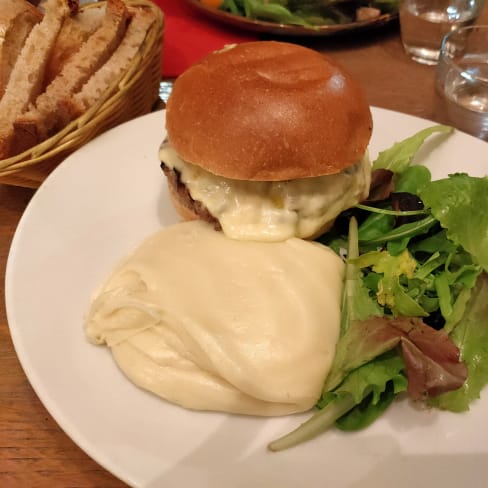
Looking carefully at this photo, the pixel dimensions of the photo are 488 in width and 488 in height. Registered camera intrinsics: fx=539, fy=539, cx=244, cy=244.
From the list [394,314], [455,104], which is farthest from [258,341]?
[455,104]

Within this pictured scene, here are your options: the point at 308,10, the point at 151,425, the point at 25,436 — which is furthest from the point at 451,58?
the point at 25,436

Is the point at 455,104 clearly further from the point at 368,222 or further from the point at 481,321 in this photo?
the point at 481,321

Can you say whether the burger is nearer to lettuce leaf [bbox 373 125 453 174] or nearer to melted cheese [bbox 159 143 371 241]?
melted cheese [bbox 159 143 371 241]

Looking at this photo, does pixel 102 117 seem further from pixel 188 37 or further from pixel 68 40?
pixel 188 37

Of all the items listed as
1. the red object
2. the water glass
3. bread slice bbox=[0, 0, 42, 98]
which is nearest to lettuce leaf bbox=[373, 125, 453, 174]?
the water glass

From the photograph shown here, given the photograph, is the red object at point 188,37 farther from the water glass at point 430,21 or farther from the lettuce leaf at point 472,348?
the lettuce leaf at point 472,348

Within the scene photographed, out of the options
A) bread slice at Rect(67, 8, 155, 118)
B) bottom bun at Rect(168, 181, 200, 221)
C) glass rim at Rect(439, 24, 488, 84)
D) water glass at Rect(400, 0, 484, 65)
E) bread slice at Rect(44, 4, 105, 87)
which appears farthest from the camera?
water glass at Rect(400, 0, 484, 65)

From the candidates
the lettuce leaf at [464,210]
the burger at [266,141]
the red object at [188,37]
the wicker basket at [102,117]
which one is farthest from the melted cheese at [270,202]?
the red object at [188,37]
